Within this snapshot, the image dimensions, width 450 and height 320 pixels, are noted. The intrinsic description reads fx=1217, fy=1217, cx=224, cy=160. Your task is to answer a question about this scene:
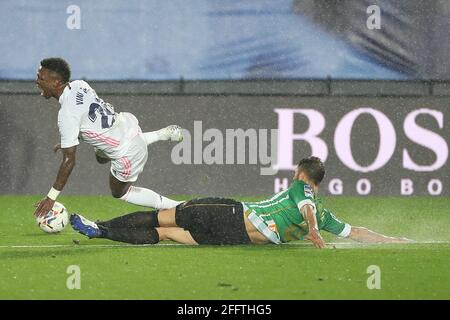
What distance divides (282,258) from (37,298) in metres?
2.45

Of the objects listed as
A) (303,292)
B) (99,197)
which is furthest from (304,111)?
(303,292)

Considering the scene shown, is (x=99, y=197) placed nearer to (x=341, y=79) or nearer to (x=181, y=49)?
(x=181, y=49)

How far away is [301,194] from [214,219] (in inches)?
29.7

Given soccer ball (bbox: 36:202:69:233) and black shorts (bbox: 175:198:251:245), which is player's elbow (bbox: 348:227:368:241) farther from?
soccer ball (bbox: 36:202:69:233)

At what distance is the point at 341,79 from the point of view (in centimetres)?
1556

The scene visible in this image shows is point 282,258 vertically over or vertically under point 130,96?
under

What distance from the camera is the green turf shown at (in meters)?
8.01

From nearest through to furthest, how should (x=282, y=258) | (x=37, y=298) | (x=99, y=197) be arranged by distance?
1. (x=37, y=298)
2. (x=282, y=258)
3. (x=99, y=197)

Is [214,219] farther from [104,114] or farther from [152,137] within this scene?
[152,137]

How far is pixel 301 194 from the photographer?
379 inches

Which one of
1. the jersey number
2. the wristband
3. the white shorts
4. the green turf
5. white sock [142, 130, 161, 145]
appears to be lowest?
the green turf

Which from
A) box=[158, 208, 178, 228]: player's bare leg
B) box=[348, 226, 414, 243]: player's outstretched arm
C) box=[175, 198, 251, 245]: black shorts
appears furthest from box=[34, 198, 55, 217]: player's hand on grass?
box=[348, 226, 414, 243]: player's outstretched arm

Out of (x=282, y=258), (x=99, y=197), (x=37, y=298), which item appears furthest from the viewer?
(x=99, y=197)

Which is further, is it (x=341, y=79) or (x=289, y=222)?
(x=341, y=79)
